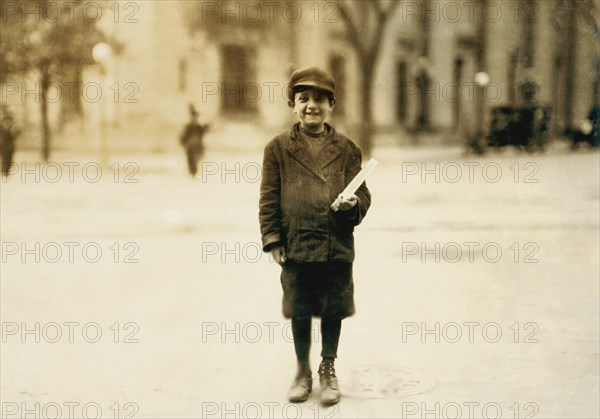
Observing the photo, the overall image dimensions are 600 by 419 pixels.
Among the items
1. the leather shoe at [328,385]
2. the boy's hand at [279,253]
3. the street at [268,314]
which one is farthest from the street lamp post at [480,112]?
the boy's hand at [279,253]

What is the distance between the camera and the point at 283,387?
4.91 m

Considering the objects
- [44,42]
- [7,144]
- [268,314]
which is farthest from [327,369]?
[44,42]

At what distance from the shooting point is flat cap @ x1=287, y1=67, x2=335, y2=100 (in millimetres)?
3924

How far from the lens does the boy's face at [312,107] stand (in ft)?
13.0

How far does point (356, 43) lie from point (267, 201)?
66.3 ft

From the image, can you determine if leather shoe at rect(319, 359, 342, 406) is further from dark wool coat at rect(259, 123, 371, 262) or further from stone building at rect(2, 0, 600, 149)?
stone building at rect(2, 0, 600, 149)

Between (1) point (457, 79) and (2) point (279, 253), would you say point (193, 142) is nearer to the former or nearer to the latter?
(2) point (279, 253)

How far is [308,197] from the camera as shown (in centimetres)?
402

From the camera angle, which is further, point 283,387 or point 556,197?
point 556,197

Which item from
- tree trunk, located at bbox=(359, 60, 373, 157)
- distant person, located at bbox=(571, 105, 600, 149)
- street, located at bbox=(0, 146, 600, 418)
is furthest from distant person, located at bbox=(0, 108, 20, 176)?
distant person, located at bbox=(571, 105, 600, 149)

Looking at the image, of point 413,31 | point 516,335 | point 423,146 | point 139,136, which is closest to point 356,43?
point 139,136

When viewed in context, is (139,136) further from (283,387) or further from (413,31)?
(283,387)

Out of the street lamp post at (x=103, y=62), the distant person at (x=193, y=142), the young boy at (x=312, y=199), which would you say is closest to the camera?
the young boy at (x=312, y=199)

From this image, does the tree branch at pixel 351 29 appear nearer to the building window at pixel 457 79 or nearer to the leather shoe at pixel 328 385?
the building window at pixel 457 79
